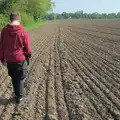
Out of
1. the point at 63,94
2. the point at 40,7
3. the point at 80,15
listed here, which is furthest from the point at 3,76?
the point at 80,15

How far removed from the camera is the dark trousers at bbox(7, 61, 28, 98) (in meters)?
6.97

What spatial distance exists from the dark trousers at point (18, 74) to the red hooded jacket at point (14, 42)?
4.3 inches

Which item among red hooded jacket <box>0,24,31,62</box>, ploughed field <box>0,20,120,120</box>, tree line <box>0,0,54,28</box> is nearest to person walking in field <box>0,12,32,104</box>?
red hooded jacket <box>0,24,31,62</box>

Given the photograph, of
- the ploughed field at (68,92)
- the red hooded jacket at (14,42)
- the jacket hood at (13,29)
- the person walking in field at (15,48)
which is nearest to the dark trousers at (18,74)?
the person walking in field at (15,48)

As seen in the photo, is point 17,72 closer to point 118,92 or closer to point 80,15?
point 118,92

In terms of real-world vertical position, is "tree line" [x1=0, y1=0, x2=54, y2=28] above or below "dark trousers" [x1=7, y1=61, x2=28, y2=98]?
below

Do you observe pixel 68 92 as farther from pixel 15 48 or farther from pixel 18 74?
pixel 15 48

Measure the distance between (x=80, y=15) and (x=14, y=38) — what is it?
182 meters

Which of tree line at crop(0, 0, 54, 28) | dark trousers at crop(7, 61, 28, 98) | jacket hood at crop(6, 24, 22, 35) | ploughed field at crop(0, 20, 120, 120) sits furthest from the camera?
tree line at crop(0, 0, 54, 28)

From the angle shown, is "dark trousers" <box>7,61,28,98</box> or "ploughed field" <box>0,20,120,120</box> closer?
"ploughed field" <box>0,20,120,120</box>

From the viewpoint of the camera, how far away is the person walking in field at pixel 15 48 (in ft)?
22.5

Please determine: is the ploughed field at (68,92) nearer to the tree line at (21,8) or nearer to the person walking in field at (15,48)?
the person walking in field at (15,48)

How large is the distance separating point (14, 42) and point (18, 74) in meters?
0.66

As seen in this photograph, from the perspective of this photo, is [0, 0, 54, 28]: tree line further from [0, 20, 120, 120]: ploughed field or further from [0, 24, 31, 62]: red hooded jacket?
[0, 24, 31, 62]: red hooded jacket
